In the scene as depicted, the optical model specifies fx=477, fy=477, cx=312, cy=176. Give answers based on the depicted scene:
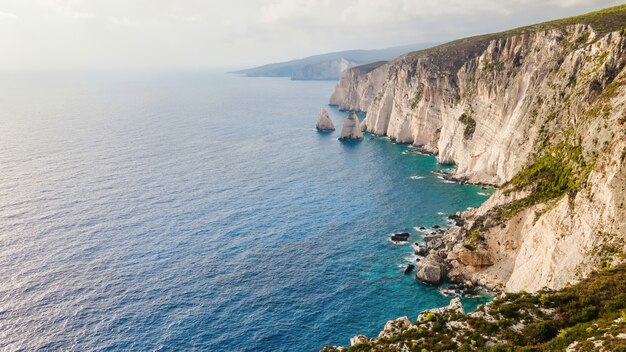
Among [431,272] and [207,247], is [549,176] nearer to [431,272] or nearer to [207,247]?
[431,272]

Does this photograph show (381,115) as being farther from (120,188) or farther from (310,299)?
(310,299)

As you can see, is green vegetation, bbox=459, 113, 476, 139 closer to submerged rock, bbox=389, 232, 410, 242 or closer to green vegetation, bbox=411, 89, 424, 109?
green vegetation, bbox=411, 89, 424, 109

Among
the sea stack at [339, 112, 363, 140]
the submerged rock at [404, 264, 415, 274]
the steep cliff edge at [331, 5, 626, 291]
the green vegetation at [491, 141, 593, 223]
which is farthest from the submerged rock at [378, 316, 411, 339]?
the sea stack at [339, 112, 363, 140]

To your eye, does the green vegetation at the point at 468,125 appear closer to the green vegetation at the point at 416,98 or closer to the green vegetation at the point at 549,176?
the green vegetation at the point at 416,98

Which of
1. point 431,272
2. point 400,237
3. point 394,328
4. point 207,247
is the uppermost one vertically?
point 394,328

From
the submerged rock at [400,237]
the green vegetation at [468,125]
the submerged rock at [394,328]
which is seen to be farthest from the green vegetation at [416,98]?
the submerged rock at [394,328]

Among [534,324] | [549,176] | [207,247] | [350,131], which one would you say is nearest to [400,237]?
[549,176]
